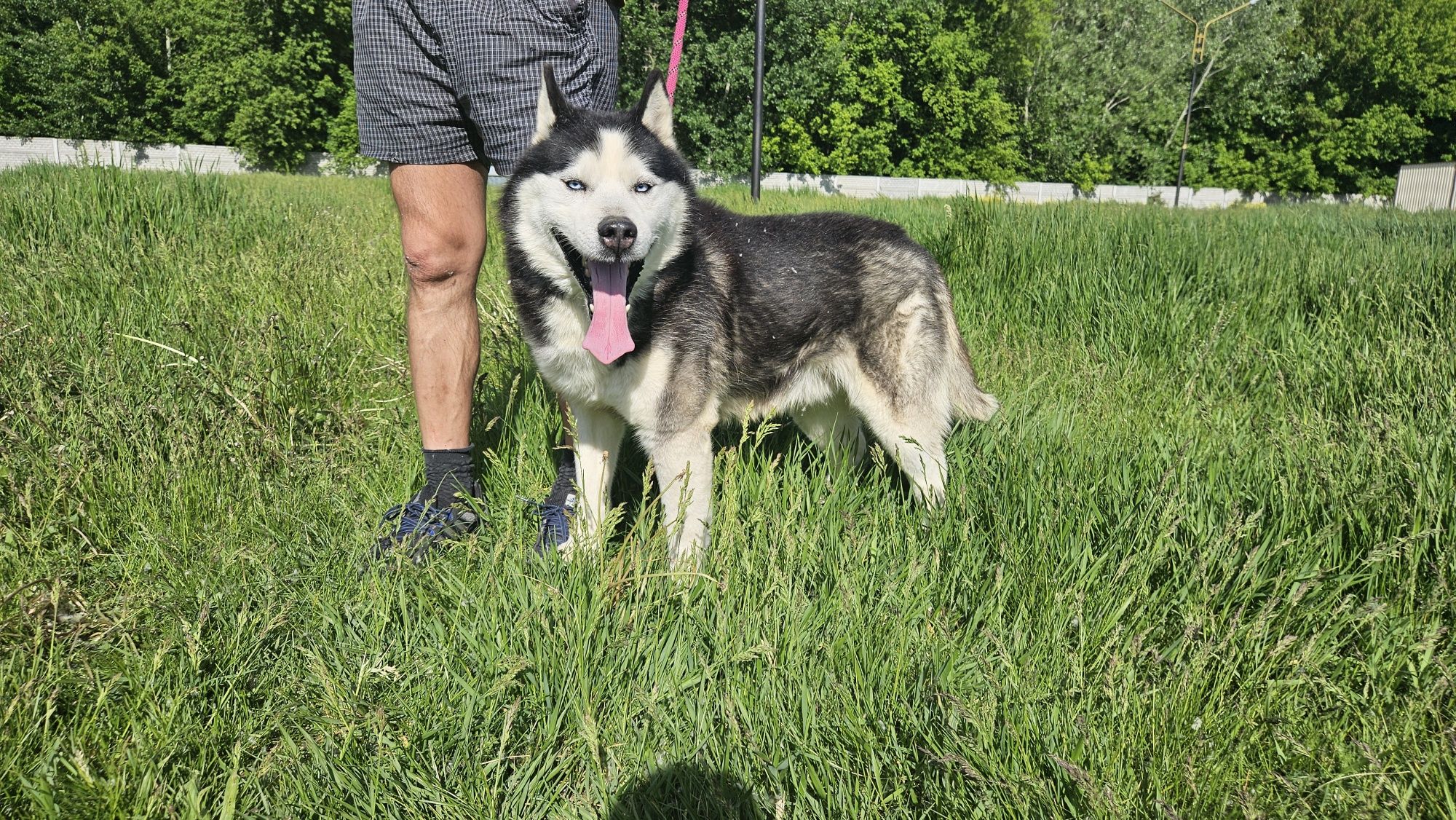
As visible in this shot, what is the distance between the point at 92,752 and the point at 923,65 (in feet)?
148

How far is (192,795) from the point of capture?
1.47m

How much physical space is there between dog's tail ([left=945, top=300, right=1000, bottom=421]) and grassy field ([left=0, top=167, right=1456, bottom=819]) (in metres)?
0.14

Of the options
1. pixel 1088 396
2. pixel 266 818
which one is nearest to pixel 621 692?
pixel 266 818

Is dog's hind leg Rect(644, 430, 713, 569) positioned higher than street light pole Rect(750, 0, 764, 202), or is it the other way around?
street light pole Rect(750, 0, 764, 202)

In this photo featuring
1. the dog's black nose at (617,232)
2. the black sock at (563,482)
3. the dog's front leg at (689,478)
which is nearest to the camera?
the dog's black nose at (617,232)

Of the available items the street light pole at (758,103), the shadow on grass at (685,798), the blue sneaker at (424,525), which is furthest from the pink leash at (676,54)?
the street light pole at (758,103)

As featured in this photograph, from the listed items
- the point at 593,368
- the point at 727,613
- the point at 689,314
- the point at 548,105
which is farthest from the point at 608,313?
the point at 727,613

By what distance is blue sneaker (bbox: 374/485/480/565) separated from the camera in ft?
8.10

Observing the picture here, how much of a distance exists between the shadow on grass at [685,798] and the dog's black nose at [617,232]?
1.47 m

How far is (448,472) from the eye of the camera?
2949mm

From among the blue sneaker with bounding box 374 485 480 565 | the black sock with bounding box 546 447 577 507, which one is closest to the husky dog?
the black sock with bounding box 546 447 577 507

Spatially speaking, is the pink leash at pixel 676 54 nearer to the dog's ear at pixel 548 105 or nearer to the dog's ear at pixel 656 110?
the dog's ear at pixel 656 110

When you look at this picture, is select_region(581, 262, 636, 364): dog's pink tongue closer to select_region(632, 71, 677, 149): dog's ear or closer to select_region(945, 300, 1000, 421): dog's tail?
select_region(632, 71, 677, 149): dog's ear

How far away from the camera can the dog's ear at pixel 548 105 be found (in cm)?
264
